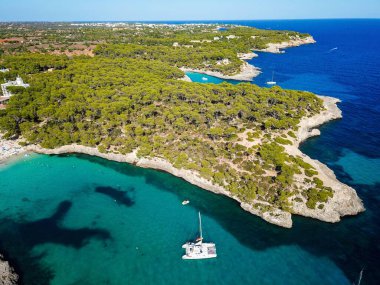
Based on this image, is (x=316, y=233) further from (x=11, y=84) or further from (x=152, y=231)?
(x=11, y=84)

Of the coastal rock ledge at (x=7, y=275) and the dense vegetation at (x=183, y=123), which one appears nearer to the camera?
the coastal rock ledge at (x=7, y=275)

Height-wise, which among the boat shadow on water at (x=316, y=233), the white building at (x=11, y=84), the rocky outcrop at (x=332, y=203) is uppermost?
the white building at (x=11, y=84)

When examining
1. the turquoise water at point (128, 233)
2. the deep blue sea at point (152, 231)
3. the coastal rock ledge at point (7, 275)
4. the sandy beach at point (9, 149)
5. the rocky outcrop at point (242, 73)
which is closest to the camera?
the coastal rock ledge at point (7, 275)

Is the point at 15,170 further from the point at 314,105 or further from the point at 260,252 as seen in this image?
the point at 314,105

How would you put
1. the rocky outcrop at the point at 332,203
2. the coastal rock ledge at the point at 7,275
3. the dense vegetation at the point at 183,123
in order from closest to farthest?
the coastal rock ledge at the point at 7,275 < the rocky outcrop at the point at 332,203 < the dense vegetation at the point at 183,123

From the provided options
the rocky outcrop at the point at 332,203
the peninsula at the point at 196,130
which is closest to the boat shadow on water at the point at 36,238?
the peninsula at the point at 196,130

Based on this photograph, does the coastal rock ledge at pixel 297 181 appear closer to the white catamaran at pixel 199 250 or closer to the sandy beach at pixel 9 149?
the sandy beach at pixel 9 149

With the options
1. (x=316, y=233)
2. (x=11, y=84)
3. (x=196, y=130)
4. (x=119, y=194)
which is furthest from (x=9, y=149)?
(x=316, y=233)
